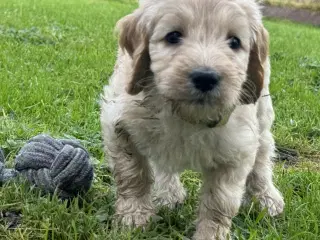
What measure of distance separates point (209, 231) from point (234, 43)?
0.95 metres

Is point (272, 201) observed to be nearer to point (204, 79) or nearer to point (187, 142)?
point (187, 142)

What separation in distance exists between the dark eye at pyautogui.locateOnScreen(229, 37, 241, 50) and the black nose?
0.35 metres

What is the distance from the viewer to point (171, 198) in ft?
11.9

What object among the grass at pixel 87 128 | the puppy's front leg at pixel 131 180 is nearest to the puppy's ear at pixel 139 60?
the puppy's front leg at pixel 131 180

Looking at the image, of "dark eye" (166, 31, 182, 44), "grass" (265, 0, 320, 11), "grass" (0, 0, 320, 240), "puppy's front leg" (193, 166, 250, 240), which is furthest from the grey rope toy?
"grass" (265, 0, 320, 11)

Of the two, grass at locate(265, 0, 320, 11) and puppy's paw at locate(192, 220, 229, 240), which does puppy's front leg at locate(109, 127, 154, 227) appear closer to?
puppy's paw at locate(192, 220, 229, 240)

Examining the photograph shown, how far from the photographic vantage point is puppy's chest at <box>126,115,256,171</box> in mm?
3018

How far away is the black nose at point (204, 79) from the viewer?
2586 mm

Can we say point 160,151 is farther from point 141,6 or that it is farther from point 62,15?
point 62,15

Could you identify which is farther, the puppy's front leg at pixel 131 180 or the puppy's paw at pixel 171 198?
the puppy's paw at pixel 171 198

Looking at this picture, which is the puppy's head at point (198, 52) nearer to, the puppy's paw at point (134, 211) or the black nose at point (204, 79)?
the black nose at point (204, 79)

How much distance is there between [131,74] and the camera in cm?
304

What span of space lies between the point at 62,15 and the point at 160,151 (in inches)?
424

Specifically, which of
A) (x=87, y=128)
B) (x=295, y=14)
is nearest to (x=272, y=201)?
(x=87, y=128)
